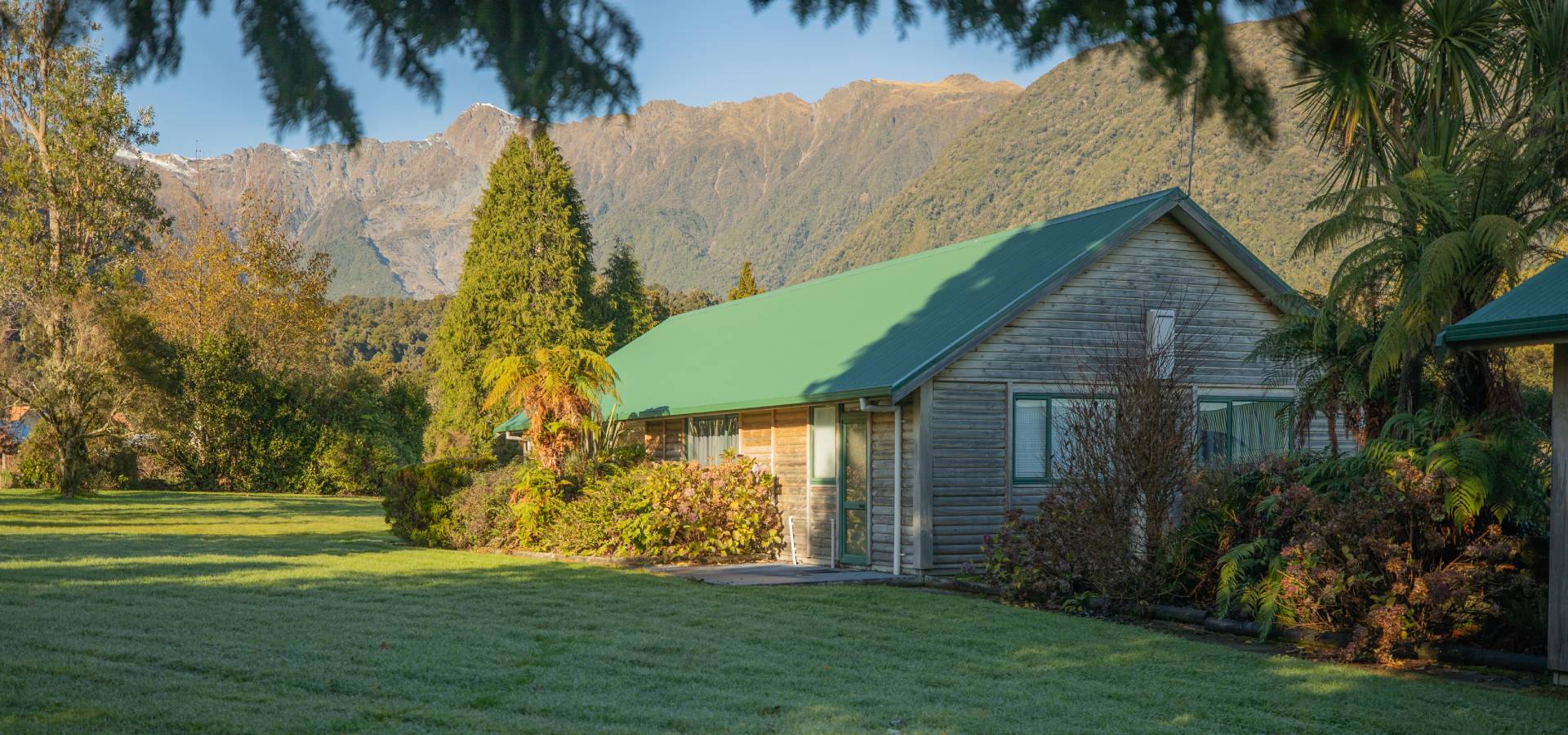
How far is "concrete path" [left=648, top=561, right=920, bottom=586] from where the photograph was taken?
15266 millimetres

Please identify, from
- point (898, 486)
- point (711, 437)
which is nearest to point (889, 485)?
point (898, 486)

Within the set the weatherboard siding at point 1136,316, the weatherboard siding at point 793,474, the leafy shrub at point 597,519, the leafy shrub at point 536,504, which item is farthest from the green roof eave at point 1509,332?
the leafy shrub at point 536,504

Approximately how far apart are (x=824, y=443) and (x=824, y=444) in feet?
0.04

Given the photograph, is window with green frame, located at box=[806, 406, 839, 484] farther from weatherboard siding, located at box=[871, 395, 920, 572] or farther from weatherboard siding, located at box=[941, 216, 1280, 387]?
weatherboard siding, located at box=[941, 216, 1280, 387]

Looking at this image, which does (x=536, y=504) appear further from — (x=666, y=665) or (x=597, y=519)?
(x=666, y=665)

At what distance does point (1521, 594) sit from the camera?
9984 millimetres

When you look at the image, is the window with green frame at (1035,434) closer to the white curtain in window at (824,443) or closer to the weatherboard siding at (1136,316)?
the weatherboard siding at (1136,316)

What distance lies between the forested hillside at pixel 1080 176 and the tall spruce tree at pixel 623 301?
1817 cm

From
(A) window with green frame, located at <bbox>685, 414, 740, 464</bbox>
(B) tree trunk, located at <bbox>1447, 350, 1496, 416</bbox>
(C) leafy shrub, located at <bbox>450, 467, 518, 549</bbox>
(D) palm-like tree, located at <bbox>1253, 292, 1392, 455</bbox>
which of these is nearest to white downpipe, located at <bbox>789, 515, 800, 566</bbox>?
(A) window with green frame, located at <bbox>685, 414, 740, 464</bbox>

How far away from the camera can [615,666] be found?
877cm

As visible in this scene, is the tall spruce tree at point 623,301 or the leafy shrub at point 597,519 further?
the tall spruce tree at point 623,301

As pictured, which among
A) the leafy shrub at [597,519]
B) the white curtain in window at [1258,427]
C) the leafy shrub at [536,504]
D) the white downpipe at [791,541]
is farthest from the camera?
the leafy shrub at [536,504]

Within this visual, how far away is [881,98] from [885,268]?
148m

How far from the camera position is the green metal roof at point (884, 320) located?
655 inches
